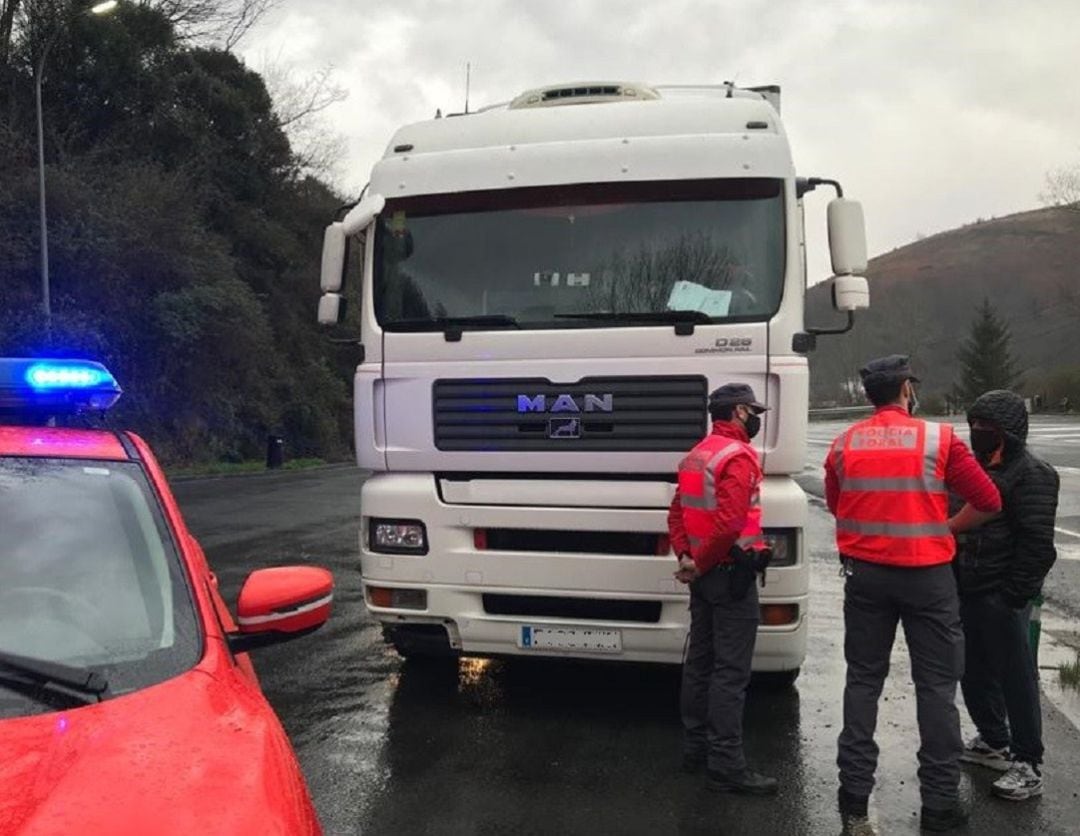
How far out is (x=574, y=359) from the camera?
5.12 m

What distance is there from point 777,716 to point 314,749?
2504 mm

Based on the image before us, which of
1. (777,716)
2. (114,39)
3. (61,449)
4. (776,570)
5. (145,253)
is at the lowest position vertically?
(777,716)

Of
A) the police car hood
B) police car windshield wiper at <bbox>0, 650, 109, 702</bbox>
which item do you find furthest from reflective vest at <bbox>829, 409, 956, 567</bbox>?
police car windshield wiper at <bbox>0, 650, 109, 702</bbox>

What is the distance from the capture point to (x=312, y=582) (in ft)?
9.52

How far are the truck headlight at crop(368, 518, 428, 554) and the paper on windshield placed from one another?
1802 mm

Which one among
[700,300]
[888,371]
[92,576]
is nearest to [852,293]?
[700,300]

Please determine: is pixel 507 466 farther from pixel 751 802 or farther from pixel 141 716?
pixel 141 716

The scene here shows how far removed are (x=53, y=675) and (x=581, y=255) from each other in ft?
12.1

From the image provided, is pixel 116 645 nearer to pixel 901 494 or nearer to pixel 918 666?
pixel 901 494

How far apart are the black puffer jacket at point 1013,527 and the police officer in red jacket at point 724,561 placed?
0.96 metres

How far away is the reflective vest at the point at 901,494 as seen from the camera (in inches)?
156

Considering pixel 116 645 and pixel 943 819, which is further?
pixel 943 819

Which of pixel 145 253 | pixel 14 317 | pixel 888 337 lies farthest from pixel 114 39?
pixel 888 337

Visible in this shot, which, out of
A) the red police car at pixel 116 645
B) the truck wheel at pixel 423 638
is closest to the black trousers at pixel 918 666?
the truck wheel at pixel 423 638
